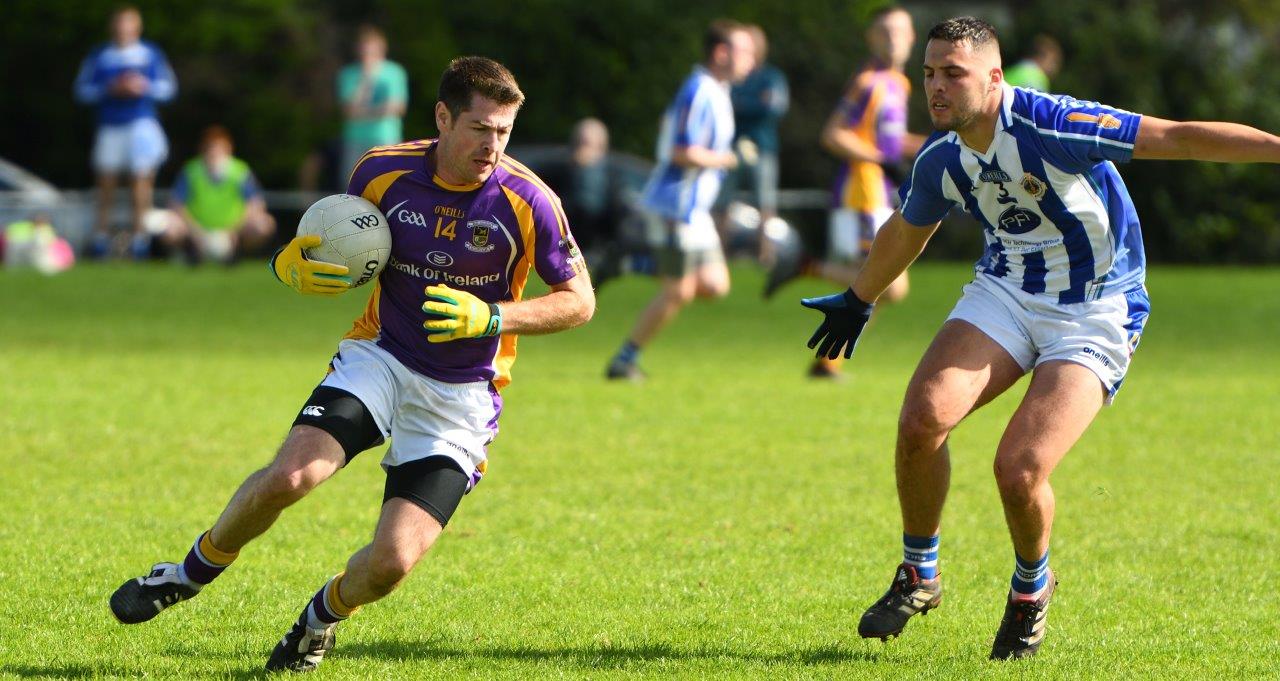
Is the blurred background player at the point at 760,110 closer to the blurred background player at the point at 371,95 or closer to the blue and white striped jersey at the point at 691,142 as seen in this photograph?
the blurred background player at the point at 371,95

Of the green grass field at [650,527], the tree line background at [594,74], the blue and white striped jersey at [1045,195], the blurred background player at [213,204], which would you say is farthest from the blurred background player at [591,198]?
the blue and white striped jersey at [1045,195]

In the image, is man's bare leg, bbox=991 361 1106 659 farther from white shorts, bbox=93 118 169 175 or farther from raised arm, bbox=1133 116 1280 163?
white shorts, bbox=93 118 169 175

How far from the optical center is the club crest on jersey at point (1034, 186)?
5.49 meters

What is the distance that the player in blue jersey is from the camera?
536 centimetres

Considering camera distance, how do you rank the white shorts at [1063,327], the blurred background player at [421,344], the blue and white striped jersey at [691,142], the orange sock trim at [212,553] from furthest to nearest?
the blue and white striped jersey at [691,142] → the white shorts at [1063,327] → the orange sock trim at [212,553] → the blurred background player at [421,344]

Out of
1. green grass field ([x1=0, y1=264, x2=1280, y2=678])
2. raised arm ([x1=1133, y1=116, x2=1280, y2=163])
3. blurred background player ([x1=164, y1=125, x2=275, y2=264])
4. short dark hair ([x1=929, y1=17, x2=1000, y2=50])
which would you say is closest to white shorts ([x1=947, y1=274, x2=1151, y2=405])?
raised arm ([x1=1133, y1=116, x2=1280, y2=163])

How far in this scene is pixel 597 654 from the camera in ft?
17.8

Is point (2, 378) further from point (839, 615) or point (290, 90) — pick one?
point (290, 90)

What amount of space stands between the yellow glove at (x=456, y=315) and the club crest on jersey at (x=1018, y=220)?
172cm

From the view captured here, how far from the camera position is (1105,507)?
7953 millimetres

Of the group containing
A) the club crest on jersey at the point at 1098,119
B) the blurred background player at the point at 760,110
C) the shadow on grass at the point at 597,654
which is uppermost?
the club crest on jersey at the point at 1098,119

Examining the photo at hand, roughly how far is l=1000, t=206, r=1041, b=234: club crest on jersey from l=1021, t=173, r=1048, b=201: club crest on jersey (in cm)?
7

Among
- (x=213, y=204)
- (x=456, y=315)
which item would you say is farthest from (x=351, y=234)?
(x=213, y=204)

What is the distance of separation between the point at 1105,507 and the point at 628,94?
2008cm
